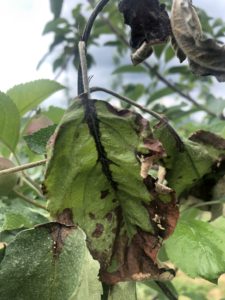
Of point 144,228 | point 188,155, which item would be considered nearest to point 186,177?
point 188,155

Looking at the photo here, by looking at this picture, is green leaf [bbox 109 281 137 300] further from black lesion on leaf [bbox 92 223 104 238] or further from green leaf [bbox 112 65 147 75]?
green leaf [bbox 112 65 147 75]

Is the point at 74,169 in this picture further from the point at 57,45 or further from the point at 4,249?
the point at 57,45

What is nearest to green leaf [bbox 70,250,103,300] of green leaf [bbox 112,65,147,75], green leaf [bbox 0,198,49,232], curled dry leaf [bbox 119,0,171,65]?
green leaf [bbox 0,198,49,232]

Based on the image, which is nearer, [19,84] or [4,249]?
[4,249]

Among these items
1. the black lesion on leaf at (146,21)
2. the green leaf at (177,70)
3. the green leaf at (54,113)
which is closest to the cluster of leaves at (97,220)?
the black lesion on leaf at (146,21)

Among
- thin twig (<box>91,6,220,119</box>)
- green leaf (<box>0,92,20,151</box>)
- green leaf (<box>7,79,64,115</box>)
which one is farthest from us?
thin twig (<box>91,6,220,119</box>)

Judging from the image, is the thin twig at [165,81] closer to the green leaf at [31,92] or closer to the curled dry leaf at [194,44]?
the green leaf at [31,92]
